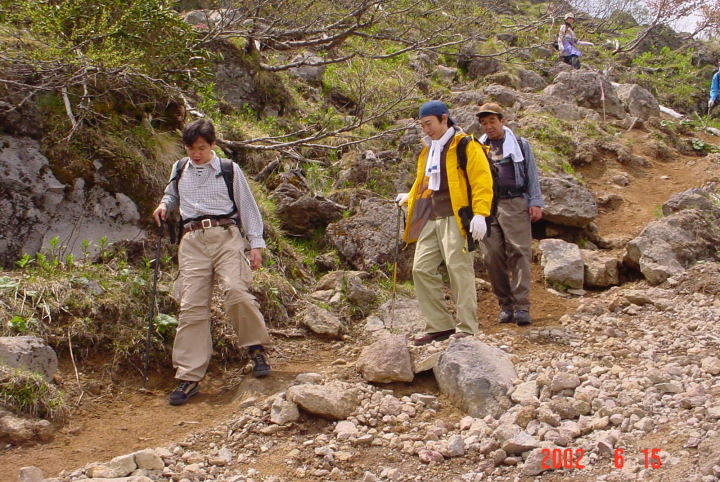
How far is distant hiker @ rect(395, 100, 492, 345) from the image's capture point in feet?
17.1

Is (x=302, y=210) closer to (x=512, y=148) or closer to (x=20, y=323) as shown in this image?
(x=512, y=148)

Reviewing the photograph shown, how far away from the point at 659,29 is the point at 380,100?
65.2 feet

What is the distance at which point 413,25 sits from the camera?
9844 mm

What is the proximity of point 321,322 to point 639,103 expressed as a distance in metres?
12.2

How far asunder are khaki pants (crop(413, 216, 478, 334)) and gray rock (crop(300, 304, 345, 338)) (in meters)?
1.15

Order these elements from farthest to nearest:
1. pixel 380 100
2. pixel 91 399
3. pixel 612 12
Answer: pixel 612 12 < pixel 380 100 < pixel 91 399

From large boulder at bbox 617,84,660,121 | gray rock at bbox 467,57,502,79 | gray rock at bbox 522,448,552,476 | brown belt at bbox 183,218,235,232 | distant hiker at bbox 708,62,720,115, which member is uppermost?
gray rock at bbox 467,57,502,79

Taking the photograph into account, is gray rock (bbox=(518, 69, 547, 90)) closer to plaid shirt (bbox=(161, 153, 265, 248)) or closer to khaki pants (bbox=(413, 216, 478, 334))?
khaki pants (bbox=(413, 216, 478, 334))

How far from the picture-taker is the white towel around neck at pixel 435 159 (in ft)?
17.5

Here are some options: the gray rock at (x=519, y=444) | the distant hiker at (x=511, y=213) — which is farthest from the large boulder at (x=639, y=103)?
the gray rock at (x=519, y=444)

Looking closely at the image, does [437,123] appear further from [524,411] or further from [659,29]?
[659,29]

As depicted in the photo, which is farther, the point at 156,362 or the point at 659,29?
the point at 659,29

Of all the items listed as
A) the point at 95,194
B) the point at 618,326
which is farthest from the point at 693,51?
the point at 95,194
